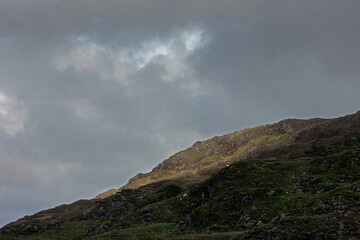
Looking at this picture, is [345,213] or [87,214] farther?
[87,214]

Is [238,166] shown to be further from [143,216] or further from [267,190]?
[143,216]

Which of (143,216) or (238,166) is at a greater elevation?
(238,166)

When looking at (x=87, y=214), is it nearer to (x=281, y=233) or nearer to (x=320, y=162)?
(x=320, y=162)

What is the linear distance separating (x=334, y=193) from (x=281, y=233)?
1641 centimetres

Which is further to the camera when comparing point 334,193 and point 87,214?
point 87,214

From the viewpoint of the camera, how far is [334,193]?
4034cm

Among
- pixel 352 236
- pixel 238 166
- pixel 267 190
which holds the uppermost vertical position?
pixel 238 166

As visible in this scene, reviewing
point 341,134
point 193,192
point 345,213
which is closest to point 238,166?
point 193,192

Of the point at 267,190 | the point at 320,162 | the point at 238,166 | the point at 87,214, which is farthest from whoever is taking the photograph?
the point at 87,214

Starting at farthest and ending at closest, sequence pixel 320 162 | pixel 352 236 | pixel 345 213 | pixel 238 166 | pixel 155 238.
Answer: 1. pixel 238 166
2. pixel 320 162
3. pixel 155 238
4. pixel 345 213
5. pixel 352 236

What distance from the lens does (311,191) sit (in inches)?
1997

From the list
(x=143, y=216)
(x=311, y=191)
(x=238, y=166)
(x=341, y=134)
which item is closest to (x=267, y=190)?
(x=311, y=191)

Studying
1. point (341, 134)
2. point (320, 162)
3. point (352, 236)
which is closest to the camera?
point (352, 236)

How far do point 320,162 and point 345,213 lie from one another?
36527 mm
